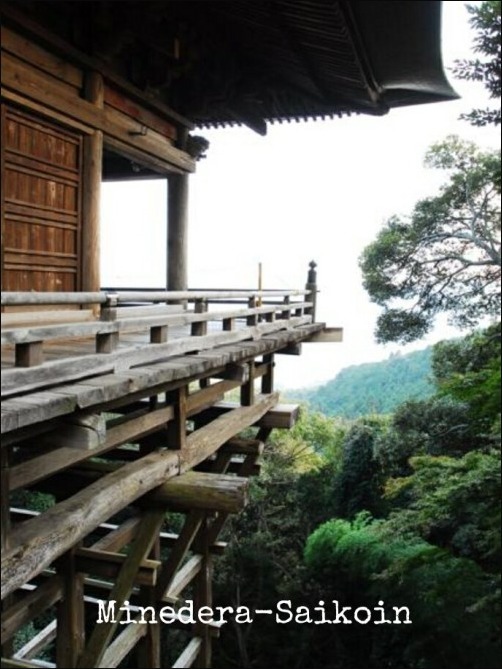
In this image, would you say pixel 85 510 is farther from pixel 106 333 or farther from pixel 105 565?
pixel 106 333

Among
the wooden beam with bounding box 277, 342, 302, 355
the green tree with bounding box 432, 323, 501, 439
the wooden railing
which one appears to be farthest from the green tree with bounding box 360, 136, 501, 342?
the wooden railing

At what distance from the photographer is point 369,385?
2084 inches

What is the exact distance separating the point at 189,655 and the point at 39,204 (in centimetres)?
549

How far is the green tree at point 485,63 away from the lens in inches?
170

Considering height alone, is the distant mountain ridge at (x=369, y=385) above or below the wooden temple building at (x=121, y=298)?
below

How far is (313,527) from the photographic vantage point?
1839cm

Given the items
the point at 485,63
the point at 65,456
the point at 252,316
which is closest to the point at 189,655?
the point at 252,316

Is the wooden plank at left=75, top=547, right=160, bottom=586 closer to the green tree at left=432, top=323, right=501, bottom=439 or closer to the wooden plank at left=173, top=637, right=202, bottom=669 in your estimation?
the wooden plank at left=173, top=637, right=202, bottom=669

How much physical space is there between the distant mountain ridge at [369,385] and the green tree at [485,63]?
34.5 m

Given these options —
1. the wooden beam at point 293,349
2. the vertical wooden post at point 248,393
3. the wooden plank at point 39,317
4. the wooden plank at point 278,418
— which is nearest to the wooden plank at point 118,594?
the wooden plank at point 39,317

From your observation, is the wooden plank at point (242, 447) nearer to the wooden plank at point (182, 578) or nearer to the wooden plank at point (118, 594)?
the wooden plank at point (182, 578)

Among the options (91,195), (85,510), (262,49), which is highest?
(262,49)

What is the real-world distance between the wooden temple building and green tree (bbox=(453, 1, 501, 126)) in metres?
0.27

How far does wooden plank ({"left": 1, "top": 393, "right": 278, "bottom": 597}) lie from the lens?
311cm
